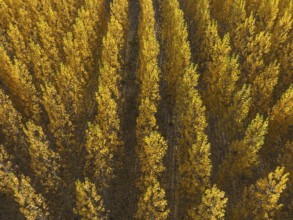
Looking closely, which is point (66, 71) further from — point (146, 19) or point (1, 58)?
point (146, 19)

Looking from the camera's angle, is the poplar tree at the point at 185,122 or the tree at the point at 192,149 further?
the poplar tree at the point at 185,122

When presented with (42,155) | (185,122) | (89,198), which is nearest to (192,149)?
(185,122)

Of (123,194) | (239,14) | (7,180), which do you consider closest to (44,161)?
(7,180)

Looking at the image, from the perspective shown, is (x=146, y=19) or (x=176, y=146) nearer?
(x=176, y=146)

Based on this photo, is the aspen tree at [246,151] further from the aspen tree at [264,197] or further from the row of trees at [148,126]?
the aspen tree at [264,197]

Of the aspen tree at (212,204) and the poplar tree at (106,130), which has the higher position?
the poplar tree at (106,130)

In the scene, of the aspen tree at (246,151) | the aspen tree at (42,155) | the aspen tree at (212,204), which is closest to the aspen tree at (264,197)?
the aspen tree at (246,151)

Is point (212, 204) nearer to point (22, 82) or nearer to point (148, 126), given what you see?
point (148, 126)
